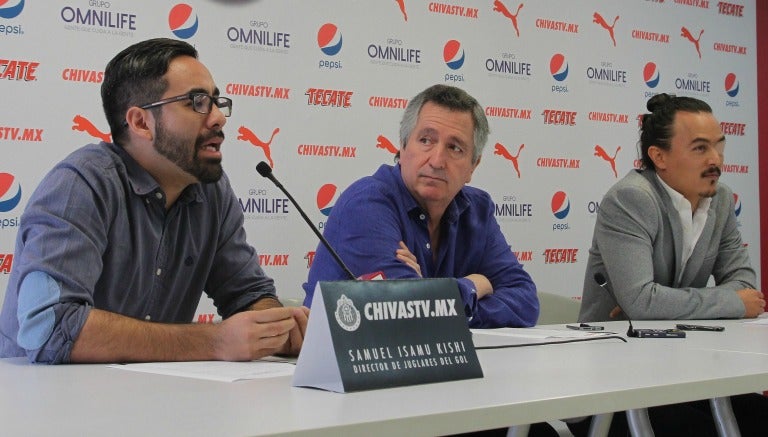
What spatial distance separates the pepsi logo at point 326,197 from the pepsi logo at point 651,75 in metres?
2.16

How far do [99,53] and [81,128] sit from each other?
0.30m

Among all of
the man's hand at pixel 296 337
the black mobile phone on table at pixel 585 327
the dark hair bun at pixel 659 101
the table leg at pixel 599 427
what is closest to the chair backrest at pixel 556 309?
the black mobile phone on table at pixel 585 327

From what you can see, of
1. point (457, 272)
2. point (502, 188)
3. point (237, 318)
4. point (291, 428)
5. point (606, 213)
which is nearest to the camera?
point (291, 428)

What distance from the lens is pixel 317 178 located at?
13.1 ft

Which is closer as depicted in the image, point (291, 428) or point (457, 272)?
point (291, 428)

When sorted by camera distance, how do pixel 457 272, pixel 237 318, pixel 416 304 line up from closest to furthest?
pixel 416 304 < pixel 237 318 < pixel 457 272

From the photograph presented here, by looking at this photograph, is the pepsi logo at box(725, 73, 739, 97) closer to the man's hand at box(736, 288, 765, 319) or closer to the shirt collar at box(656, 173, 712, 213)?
the shirt collar at box(656, 173, 712, 213)

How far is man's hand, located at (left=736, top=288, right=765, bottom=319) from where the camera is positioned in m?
2.66

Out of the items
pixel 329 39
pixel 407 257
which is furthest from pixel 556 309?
pixel 329 39

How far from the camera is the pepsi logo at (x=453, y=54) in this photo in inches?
175

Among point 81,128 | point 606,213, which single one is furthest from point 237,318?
point 81,128

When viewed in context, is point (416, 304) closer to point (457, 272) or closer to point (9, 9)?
point (457, 272)

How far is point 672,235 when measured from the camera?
293cm

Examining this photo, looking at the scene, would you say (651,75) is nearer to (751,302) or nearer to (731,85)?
(731,85)
